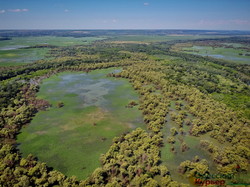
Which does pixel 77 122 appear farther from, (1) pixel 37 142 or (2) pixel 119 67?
Answer: (2) pixel 119 67

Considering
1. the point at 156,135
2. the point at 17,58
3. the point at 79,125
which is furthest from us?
the point at 17,58

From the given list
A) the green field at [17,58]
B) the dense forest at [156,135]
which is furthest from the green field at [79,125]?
the green field at [17,58]

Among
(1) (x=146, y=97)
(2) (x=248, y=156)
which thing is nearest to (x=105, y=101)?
(1) (x=146, y=97)

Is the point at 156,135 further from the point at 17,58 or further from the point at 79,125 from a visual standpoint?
the point at 17,58

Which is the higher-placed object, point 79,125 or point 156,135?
point 156,135

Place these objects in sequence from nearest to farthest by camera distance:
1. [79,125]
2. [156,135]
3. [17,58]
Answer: [156,135], [79,125], [17,58]

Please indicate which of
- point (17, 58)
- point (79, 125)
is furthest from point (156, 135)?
point (17, 58)

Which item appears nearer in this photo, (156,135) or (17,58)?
(156,135)

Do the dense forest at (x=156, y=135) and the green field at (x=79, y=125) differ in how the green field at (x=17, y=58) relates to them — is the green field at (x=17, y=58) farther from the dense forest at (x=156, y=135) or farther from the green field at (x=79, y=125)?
the green field at (x=79, y=125)
